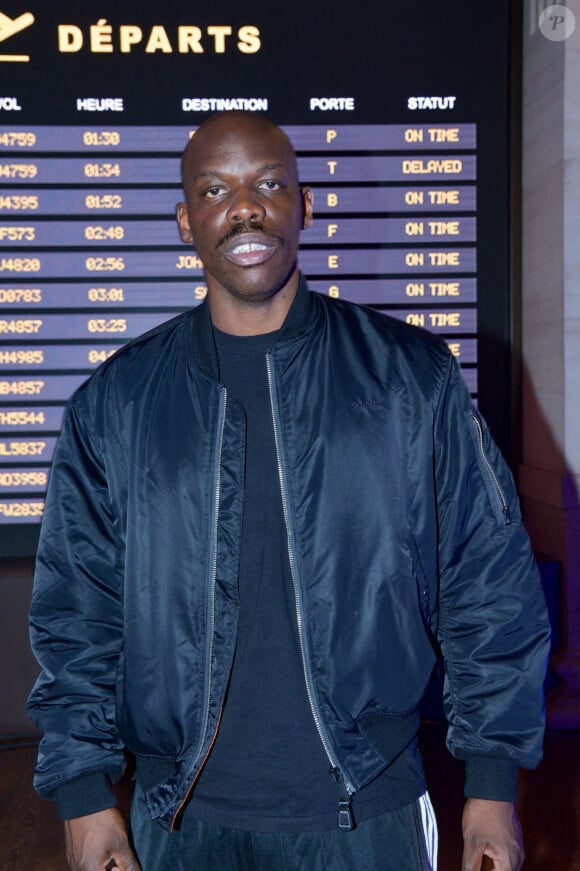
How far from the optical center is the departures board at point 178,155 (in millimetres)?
3625

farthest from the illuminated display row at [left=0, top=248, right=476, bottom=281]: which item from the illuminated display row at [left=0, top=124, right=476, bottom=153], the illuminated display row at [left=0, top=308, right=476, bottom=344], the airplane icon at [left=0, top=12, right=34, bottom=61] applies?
the airplane icon at [left=0, top=12, right=34, bottom=61]

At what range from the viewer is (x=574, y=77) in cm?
348

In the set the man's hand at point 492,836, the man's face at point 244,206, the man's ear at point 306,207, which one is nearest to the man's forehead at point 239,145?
the man's face at point 244,206

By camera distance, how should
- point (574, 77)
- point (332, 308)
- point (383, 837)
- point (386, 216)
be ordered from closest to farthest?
point (383, 837) < point (332, 308) < point (574, 77) < point (386, 216)

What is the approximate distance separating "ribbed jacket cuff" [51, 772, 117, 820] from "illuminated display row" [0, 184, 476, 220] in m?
2.71

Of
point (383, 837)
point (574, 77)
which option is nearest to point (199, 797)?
point (383, 837)

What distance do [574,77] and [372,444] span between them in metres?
2.69

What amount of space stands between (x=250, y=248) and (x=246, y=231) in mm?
30

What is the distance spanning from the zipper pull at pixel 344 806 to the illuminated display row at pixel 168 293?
8.66 feet

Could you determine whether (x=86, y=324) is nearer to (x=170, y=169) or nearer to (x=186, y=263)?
(x=186, y=263)

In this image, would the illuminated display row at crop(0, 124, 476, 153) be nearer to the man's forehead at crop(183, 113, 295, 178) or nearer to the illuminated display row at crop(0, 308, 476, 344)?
the illuminated display row at crop(0, 308, 476, 344)

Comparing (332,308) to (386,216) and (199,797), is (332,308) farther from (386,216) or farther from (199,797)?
(386,216)

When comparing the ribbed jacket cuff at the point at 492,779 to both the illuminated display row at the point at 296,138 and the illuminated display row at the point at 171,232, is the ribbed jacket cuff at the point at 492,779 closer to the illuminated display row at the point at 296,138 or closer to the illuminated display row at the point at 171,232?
the illuminated display row at the point at 171,232

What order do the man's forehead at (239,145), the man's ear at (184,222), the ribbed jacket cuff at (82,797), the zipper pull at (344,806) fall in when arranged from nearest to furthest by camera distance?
the zipper pull at (344,806), the ribbed jacket cuff at (82,797), the man's forehead at (239,145), the man's ear at (184,222)
